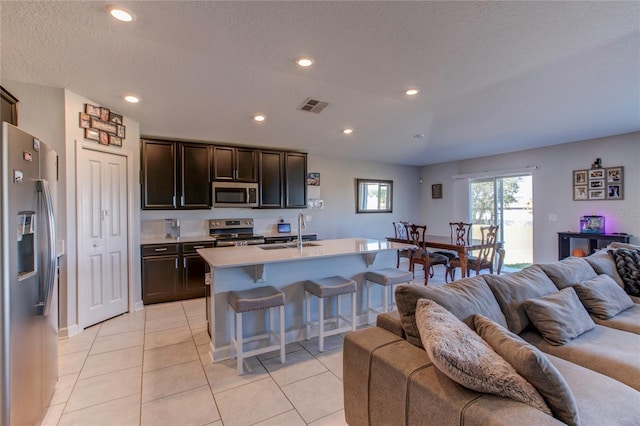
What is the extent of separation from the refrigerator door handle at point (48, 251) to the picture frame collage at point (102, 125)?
1723 mm

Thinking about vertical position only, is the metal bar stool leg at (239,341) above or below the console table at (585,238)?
below

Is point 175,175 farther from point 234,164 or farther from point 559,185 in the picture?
point 559,185

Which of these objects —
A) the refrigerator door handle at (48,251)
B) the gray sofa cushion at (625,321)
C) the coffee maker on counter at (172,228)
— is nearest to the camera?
the refrigerator door handle at (48,251)

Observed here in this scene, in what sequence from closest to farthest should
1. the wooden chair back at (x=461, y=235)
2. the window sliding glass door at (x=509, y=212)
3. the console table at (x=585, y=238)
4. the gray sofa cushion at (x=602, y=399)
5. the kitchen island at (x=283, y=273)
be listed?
1. the gray sofa cushion at (x=602, y=399)
2. the kitchen island at (x=283, y=273)
3. the console table at (x=585, y=238)
4. the wooden chair back at (x=461, y=235)
5. the window sliding glass door at (x=509, y=212)

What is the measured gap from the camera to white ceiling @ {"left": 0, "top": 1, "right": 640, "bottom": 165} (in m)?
1.96

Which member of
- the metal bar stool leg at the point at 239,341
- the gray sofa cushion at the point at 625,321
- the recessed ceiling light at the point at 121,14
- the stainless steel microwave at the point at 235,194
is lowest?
the metal bar stool leg at the point at 239,341

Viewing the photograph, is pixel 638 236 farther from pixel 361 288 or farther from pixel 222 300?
pixel 222 300

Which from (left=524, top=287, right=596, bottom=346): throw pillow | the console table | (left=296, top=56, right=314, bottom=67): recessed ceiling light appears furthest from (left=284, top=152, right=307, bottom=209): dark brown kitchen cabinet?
the console table

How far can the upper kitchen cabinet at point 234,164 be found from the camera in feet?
15.7

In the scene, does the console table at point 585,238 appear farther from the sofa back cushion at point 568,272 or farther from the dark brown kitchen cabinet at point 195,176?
the dark brown kitchen cabinet at point 195,176

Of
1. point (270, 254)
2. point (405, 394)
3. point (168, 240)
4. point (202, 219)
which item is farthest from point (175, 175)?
point (405, 394)

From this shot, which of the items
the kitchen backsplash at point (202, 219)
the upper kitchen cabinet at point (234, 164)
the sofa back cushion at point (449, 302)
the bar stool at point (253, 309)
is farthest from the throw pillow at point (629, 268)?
the upper kitchen cabinet at point (234, 164)

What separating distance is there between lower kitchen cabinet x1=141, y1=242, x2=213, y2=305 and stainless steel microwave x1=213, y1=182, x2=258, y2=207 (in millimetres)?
743

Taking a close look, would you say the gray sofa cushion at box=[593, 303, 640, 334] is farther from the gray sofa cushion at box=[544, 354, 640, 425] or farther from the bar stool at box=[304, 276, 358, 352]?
the bar stool at box=[304, 276, 358, 352]
